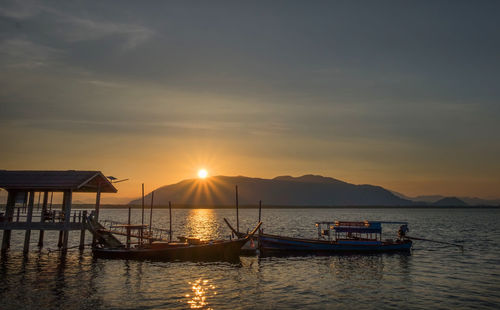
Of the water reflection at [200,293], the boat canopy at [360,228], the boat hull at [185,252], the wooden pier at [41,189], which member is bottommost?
the water reflection at [200,293]

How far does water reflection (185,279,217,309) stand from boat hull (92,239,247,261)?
29.7 ft

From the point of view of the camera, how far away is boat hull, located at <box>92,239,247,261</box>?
3703 cm

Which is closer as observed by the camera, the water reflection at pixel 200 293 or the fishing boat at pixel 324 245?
the water reflection at pixel 200 293

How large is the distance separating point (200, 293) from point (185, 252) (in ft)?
44.3

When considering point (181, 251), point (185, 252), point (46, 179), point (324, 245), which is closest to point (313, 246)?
point (324, 245)

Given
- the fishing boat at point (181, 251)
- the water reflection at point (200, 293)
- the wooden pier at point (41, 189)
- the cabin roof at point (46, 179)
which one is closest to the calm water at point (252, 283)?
the water reflection at point (200, 293)

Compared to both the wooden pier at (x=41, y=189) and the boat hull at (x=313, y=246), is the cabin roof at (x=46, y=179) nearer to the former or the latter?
the wooden pier at (x=41, y=189)

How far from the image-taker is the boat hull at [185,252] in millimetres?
37031

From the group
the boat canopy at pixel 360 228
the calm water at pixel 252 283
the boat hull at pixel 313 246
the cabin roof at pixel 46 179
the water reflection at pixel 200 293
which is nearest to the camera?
the water reflection at pixel 200 293

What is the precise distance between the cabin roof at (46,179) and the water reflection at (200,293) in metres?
17.5

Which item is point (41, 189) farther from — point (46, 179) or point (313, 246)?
point (313, 246)

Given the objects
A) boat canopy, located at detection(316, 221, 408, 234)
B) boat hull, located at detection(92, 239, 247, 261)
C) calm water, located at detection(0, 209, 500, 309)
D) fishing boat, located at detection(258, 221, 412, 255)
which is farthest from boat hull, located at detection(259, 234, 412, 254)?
boat hull, located at detection(92, 239, 247, 261)

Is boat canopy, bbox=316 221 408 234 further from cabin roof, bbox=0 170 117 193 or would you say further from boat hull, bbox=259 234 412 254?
cabin roof, bbox=0 170 117 193

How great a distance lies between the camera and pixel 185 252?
37.1m
